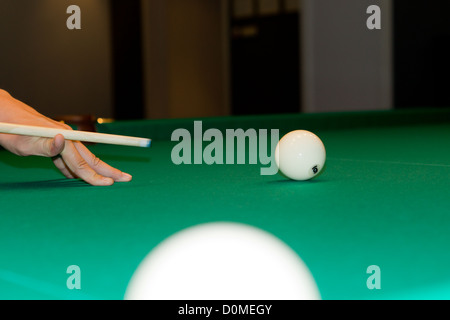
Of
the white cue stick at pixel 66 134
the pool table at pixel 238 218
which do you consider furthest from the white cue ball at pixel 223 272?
the white cue stick at pixel 66 134

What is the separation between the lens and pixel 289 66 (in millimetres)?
10398

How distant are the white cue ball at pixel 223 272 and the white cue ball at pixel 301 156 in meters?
1.10

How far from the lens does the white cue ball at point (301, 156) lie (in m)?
1.92

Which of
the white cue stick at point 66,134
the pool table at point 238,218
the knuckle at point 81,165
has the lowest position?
the pool table at point 238,218

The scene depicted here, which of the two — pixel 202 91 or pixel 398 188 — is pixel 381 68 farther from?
pixel 398 188

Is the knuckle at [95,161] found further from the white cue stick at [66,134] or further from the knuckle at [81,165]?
the white cue stick at [66,134]

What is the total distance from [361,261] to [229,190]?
85cm

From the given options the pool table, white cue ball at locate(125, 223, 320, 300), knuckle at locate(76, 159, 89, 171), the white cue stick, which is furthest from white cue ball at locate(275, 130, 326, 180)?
white cue ball at locate(125, 223, 320, 300)

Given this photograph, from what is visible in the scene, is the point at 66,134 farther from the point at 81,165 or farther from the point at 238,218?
the point at 238,218

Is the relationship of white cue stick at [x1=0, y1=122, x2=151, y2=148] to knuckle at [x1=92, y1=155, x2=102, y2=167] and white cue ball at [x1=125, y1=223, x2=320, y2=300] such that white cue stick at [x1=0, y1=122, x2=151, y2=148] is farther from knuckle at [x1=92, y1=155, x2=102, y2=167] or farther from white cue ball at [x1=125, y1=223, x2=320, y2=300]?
white cue ball at [x1=125, y1=223, x2=320, y2=300]

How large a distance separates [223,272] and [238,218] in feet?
1.95

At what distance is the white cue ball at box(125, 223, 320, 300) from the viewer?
74cm
